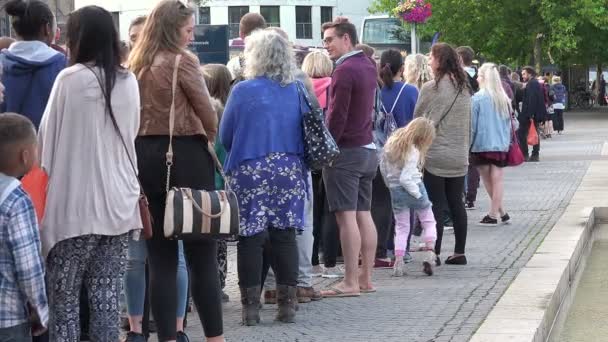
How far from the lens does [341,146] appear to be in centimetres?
888

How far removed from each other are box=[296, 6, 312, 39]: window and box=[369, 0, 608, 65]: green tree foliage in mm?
37391

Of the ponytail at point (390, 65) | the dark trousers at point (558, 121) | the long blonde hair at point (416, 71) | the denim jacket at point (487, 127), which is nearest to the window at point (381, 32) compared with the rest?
the dark trousers at point (558, 121)

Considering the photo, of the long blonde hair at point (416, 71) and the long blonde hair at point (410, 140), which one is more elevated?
the long blonde hair at point (416, 71)

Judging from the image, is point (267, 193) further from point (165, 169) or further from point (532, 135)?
point (532, 135)

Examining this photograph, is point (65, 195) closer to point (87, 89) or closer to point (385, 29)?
point (87, 89)

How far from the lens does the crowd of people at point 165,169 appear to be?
19.0 ft

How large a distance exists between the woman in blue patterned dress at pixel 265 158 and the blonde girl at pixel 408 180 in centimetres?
233

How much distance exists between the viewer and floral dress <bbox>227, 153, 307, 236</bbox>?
768 centimetres

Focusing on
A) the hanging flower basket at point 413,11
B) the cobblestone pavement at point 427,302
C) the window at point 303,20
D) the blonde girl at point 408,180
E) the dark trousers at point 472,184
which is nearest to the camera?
the cobblestone pavement at point 427,302

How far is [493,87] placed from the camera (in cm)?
1323

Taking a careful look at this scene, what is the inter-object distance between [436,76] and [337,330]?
3.38 meters

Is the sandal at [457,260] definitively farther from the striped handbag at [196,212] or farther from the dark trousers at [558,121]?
the dark trousers at [558,121]

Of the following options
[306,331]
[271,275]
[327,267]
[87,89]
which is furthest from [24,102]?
[327,267]

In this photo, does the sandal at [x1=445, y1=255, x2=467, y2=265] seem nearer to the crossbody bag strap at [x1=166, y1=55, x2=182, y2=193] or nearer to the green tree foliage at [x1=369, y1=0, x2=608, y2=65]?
the crossbody bag strap at [x1=166, y1=55, x2=182, y2=193]
